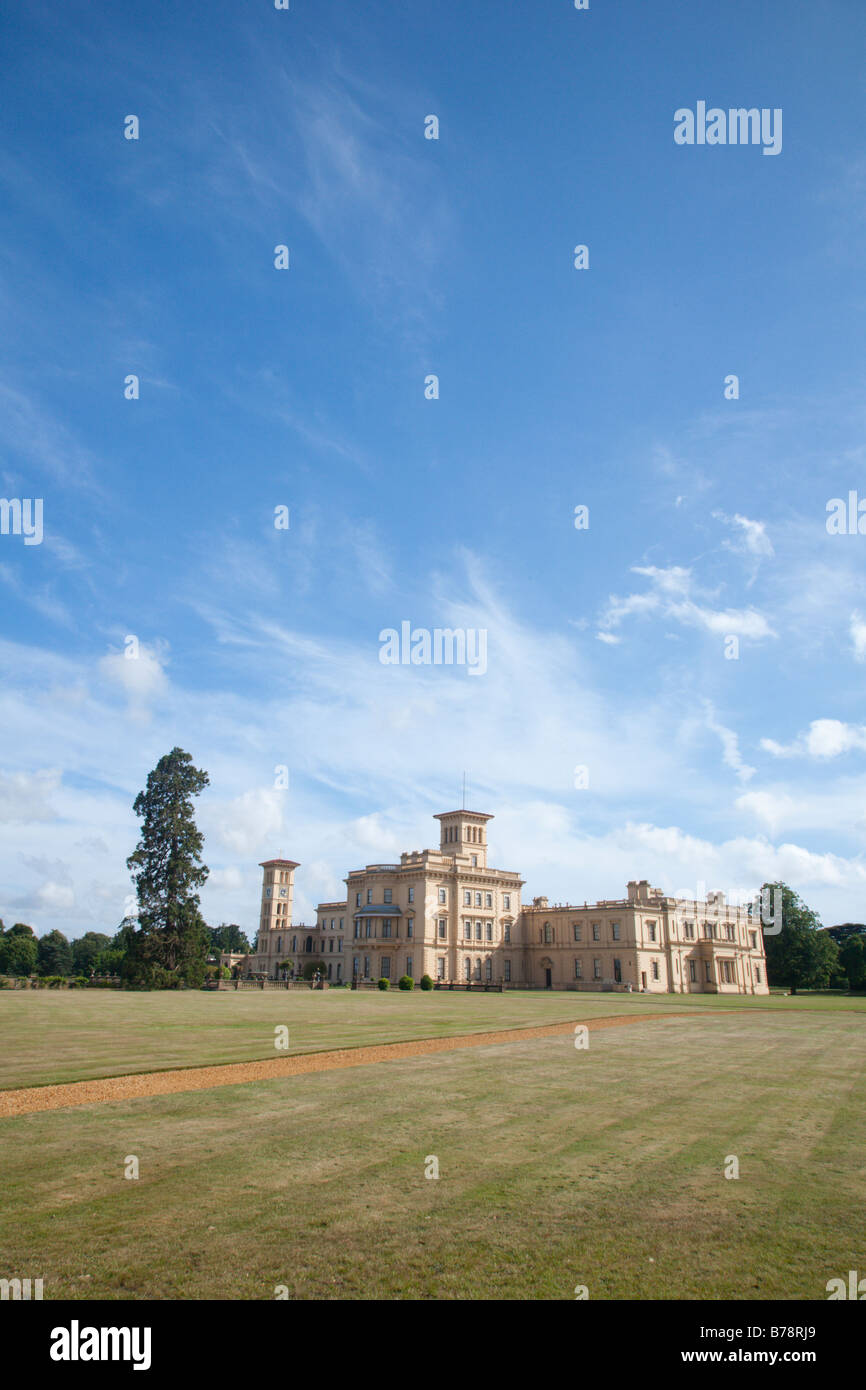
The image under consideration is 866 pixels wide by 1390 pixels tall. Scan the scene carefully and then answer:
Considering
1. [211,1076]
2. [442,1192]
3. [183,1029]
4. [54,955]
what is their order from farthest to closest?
[54,955] < [183,1029] < [211,1076] < [442,1192]

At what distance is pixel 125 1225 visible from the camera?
290 inches

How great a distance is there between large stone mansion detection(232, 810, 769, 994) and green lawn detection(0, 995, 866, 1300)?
67.2 metres

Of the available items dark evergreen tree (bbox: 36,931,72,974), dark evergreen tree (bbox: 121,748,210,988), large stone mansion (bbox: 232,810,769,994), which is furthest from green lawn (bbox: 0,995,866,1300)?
dark evergreen tree (bbox: 36,931,72,974)

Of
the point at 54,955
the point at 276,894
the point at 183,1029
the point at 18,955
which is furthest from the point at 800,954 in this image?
the point at 54,955

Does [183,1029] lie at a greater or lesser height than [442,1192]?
lesser

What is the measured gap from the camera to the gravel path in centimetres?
1312

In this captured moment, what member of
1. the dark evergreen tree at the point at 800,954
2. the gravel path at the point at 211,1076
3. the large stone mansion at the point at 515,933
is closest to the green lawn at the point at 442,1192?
the gravel path at the point at 211,1076

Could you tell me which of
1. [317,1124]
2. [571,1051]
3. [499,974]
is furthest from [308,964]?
[317,1124]

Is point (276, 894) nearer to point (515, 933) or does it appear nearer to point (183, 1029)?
point (515, 933)

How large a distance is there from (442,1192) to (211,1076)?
8.79 m

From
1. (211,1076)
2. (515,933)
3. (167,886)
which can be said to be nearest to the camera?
(211,1076)

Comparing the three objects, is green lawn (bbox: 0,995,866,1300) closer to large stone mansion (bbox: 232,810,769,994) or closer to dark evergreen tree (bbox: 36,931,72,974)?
large stone mansion (bbox: 232,810,769,994)

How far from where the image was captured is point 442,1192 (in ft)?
28.0

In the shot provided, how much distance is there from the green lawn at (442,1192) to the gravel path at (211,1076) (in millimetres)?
827
